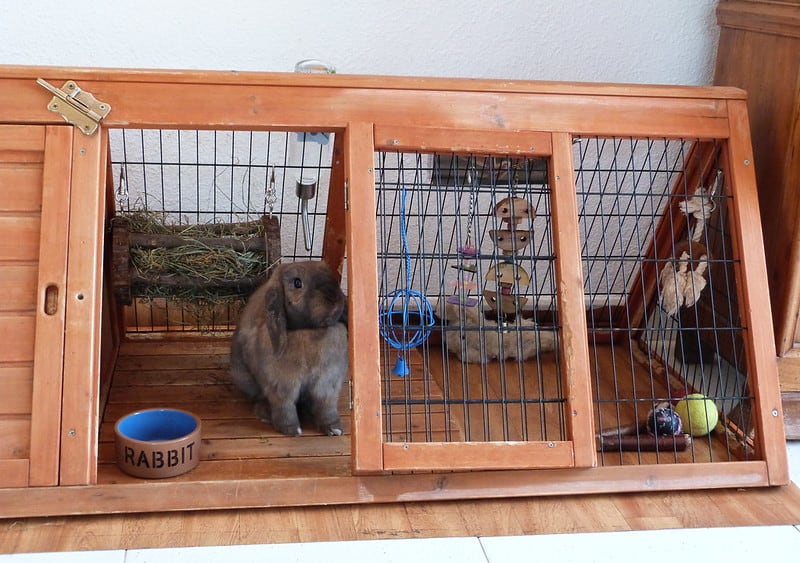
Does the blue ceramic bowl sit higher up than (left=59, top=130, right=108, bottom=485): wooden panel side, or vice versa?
(left=59, top=130, right=108, bottom=485): wooden panel side

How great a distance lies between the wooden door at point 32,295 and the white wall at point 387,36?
96 cm

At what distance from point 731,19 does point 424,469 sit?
189 centimetres

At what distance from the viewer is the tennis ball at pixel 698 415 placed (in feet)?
8.25

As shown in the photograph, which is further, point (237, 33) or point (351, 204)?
point (237, 33)

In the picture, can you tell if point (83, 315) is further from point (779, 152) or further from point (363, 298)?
point (779, 152)

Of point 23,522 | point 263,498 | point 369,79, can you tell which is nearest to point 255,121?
point 369,79

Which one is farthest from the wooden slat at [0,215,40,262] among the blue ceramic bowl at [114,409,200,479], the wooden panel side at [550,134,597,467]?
the wooden panel side at [550,134,597,467]

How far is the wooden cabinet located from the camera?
2410 mm

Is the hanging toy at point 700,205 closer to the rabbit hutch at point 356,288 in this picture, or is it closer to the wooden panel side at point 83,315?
the rabbit hutch at point 356,288

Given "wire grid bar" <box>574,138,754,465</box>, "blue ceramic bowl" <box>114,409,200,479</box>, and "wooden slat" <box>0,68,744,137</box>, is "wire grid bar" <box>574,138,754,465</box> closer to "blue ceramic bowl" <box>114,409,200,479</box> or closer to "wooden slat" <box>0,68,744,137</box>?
"wooden slat" <box>0,68,744,137</box>

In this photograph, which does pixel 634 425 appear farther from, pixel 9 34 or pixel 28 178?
pixel 9 34

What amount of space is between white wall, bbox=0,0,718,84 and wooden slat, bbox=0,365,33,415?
1.30m

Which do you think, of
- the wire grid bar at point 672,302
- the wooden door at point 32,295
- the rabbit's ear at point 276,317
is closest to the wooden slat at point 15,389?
the wooden door at point 32,295

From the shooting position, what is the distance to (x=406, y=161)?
3.19 metres
